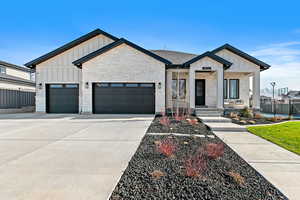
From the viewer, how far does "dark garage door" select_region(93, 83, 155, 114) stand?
12891 mm

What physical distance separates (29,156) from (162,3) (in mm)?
10867

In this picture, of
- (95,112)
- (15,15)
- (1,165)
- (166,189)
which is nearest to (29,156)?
(1,165)

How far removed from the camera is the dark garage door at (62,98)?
1397 cm

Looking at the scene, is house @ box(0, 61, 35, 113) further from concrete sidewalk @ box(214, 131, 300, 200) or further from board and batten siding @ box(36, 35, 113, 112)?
concrete sidewalk @ box(214, 131, 300, 200)

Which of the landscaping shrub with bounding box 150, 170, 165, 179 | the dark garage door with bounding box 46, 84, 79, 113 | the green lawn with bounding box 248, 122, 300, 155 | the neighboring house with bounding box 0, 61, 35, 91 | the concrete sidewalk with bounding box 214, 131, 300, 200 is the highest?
the neighboring house with bounding box 0, 61, 35, 91

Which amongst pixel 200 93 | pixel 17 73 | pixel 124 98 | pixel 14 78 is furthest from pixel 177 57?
pixel 17 73

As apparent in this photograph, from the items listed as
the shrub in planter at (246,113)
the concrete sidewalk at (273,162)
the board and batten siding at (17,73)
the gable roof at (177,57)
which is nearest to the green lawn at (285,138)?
the concrete sidewalk at (273,162)

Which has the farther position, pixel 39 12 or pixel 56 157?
pixel 39 12

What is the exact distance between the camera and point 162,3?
1078cm

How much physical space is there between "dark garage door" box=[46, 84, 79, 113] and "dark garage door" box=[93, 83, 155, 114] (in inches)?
87.6

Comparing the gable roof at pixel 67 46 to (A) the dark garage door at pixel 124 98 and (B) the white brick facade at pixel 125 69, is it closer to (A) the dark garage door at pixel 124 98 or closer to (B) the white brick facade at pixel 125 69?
(B) the white brick facade at pixel 125 69

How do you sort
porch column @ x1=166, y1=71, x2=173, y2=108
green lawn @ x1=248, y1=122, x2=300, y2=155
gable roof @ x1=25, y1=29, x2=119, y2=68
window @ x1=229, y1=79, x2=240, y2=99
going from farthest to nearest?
1. window @ x1=229, y1=79, x2=240, y2=99
2. gable roof @ x1=25, y1=29, x2=119, y2=68
3. porch column @ x1=166, y1=71, x2=173, y2=108
4. green lawn @ x1=248, y1=122, x2=300, y2=155

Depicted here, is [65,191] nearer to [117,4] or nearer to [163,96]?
[163,96]

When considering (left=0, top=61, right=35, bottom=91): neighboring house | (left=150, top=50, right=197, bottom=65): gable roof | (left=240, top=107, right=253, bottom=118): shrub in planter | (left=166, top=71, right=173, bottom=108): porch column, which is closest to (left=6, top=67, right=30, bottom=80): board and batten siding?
(left=0, top=61, right=35, bottom=91): neighboring house
